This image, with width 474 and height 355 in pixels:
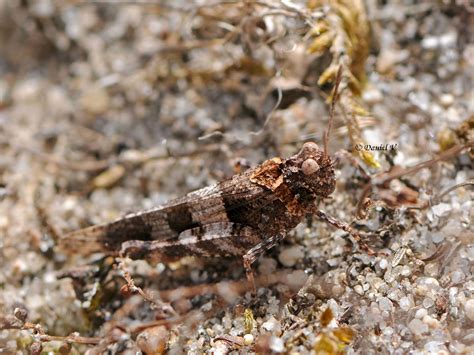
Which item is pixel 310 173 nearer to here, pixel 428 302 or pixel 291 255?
pixel 291 255

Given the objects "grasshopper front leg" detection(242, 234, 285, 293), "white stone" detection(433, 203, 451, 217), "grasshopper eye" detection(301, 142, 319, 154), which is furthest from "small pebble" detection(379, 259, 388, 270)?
"grasshopper eye" detection(301, 142, 319, 154)

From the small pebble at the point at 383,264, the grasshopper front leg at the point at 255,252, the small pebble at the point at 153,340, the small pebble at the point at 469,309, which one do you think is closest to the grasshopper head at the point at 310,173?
the grasshopper front leg at the point at 255,252

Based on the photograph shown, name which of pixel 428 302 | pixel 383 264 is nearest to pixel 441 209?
pixel 383 264

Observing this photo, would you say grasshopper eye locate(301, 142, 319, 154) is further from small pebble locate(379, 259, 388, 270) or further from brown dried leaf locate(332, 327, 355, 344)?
brown dried leaf locate(332, 327, 355, 344)

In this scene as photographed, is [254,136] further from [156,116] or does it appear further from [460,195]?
Answer: [460,195]

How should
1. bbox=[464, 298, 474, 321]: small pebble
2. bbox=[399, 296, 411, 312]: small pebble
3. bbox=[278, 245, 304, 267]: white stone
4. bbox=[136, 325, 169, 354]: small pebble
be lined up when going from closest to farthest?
1. bbox=[464, 298, 474, 321]: small pebble
2. bbox=[399, 296, 411, 312]: small pebble
3. bbox=[136, 325, 169, 354]: small pebble
4. bbox=[278, 245, 304, 267]: white stone

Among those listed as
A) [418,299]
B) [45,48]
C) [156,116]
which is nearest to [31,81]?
[45,48]
